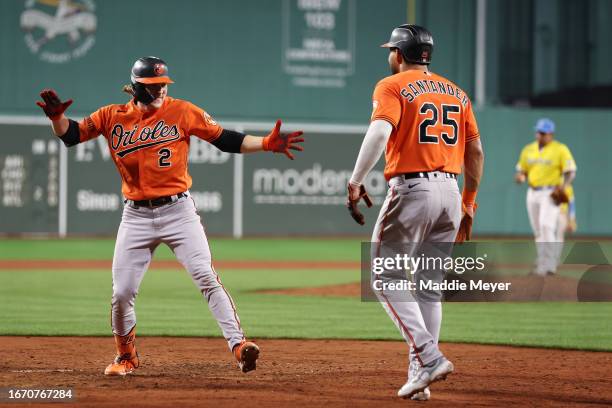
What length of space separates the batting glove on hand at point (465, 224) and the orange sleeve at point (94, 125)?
89.3 inches

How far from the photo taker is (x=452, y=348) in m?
7.88

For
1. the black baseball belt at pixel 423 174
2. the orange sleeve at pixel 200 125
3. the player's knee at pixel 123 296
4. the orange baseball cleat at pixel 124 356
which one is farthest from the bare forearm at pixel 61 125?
the black baseball belt at pixel 423 174

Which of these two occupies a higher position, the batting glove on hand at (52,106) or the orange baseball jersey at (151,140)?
the batting glove on hand at (52,106)

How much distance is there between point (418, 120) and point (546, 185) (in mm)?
8331

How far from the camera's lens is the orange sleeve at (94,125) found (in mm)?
6137

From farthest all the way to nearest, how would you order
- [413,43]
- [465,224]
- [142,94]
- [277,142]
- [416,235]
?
1. [277,142]
2. [142,94]
3. [465,224]
4. [413,43]
5. [416,235]

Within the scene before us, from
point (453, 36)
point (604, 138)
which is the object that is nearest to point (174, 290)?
point (453, 36)

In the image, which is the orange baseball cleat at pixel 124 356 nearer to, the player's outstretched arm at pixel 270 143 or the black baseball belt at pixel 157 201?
the black baseball belt at pixel 157 201

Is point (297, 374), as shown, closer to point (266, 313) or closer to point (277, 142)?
point (277, 142)

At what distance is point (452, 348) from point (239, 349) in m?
2.57

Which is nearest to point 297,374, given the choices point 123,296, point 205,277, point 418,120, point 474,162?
point 205,277

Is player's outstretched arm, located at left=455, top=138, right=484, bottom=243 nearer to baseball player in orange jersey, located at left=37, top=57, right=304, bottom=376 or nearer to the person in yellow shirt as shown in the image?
baseball player in orange jersey, located at left=37, top=57, right=304, bottom=376

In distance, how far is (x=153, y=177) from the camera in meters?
5.98

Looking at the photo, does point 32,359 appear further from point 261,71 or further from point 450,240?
point 261,71
